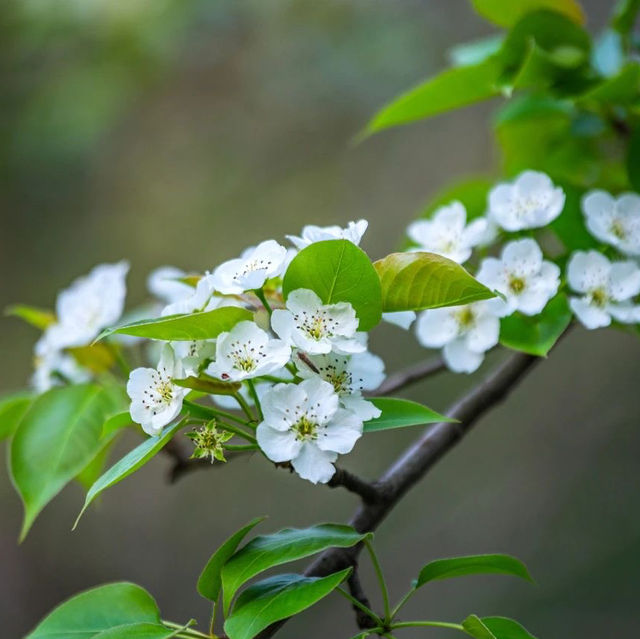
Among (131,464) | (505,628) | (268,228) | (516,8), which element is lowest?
(268,228)

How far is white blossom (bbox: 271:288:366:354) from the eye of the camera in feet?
1.76

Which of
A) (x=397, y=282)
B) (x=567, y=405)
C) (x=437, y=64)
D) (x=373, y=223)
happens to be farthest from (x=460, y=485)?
(x=397, y=282)

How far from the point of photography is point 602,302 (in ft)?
2.27

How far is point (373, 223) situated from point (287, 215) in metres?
0.25

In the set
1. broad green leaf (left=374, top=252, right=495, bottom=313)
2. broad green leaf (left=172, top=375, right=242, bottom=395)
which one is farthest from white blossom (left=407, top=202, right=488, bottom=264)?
broad green leaf (left=172, top=375, right=242, bottom=395)

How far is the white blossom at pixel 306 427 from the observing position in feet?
1.71

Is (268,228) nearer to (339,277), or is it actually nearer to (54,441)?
(54,441)

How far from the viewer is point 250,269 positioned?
566mm

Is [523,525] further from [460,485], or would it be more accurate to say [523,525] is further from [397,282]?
[397,282]

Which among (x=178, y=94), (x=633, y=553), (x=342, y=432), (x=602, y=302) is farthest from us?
(x=178, y=94)

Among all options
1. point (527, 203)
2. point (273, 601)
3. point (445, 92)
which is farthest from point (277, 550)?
point (445, 92)

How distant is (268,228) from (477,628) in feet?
6.32

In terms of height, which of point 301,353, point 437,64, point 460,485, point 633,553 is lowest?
point 633,553

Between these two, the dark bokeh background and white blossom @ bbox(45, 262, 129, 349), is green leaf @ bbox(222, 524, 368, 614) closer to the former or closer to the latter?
white blossom @ bbox(45, 262, 129, 349)
